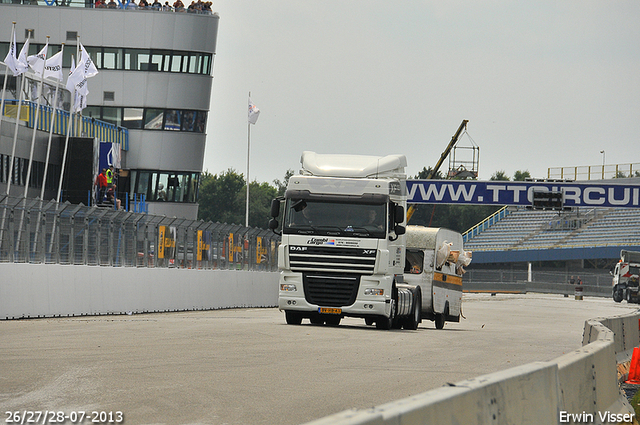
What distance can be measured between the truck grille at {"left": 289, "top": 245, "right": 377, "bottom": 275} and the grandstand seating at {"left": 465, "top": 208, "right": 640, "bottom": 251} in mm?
60585

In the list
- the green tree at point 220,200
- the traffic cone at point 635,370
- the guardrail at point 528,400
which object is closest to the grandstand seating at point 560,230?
the green tree at point 220,200

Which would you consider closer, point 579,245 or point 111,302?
point 111,302

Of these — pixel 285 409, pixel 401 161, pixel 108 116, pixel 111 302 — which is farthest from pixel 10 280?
pixel 108 116

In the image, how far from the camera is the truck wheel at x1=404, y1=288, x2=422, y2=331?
74.4ft

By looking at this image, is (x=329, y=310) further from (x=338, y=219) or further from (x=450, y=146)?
(x=450, y=146)

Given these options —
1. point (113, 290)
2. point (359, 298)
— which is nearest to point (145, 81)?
point (113, 290)

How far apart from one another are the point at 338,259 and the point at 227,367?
28.1 feet

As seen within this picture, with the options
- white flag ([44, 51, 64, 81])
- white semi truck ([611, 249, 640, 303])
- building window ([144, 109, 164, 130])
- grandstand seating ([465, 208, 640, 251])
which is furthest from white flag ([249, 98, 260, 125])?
grandstand seating ([465, 208, 640, 251])

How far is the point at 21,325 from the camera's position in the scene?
62.1ft

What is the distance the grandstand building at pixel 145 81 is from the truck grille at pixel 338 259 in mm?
37986

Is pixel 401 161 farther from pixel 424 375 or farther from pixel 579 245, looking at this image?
pixel 579 245

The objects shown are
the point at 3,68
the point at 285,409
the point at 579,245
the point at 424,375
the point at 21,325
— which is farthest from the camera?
the point at 579,245

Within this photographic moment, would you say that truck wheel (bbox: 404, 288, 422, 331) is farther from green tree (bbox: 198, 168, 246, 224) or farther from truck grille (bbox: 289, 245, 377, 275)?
green tree (bbox: 198, 168, 246, 224)

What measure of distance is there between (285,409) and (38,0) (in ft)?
178
